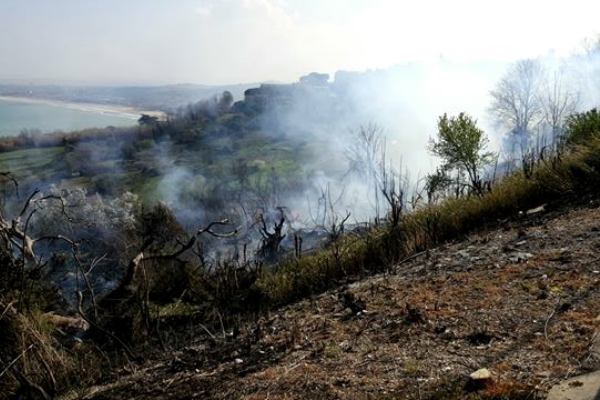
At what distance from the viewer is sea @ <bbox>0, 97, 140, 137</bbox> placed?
2635 inches

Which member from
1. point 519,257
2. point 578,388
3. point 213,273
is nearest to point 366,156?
point 213,273

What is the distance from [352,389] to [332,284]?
9.26ft

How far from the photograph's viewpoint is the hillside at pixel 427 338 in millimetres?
2592

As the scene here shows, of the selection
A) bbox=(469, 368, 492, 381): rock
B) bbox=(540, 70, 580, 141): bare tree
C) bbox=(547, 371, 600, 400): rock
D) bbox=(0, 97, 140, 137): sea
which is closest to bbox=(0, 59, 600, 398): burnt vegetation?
bbox=(469, 368, 492, 381): rock

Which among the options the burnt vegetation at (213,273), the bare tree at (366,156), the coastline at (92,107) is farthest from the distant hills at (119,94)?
the burnt vegetation at (213,273)

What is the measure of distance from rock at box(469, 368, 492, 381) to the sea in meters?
65.9

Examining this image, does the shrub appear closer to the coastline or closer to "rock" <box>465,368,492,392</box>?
"rock" <box>465,368,492,392</box>

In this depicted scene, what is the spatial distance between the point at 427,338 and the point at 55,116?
83.0m

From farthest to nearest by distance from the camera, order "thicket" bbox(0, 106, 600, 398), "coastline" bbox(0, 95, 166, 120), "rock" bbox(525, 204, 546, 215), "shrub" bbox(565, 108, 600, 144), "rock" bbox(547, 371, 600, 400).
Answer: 1. "coastline" bbox(0, 95, 166, 120)
2. "shrub" bbox(565, 108, 600, 144)
3. "rock" bbox(525, 204, 546, 215)
4. "thicket" bbox(0, 106, 600, 398)
5. "rock" bbox(547, 371, 600, 400)

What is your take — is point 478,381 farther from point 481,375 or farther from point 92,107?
point 92,107

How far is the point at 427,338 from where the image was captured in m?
3.12

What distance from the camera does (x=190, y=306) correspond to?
712cm

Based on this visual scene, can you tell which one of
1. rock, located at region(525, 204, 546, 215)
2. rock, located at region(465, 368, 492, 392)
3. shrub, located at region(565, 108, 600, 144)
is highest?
shrub, located at region(565, 108, 600, 144)

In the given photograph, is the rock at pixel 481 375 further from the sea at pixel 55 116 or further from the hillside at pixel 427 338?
the sea at pixel 55 116
